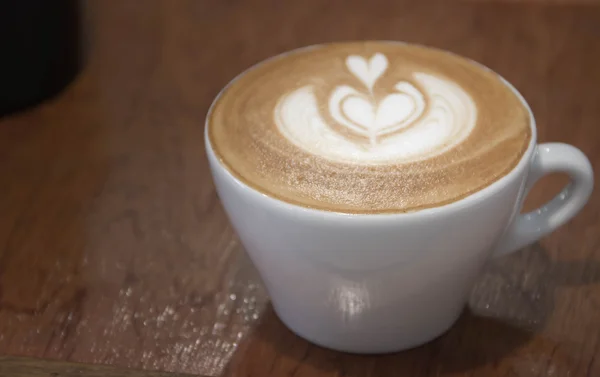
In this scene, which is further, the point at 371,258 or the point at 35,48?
the point at 35,48

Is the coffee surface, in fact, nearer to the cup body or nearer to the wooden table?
the cup body

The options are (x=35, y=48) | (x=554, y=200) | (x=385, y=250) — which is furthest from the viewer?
(x=35, y=48)

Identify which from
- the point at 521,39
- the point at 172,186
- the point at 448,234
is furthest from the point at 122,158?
the point at 521,39

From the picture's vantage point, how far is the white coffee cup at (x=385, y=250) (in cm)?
42

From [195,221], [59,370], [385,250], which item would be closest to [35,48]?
[195,221]

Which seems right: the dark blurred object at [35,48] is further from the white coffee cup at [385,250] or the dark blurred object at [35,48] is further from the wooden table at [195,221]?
the white coffee cup at [385,250]

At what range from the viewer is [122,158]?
71 centimetres

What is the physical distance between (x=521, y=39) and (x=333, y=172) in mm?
538

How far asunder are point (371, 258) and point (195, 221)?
238mm

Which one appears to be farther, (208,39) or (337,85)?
(208,39)

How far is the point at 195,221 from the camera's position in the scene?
631mm

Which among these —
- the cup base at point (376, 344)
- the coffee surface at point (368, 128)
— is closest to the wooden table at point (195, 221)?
the cup base at point (376, 344)

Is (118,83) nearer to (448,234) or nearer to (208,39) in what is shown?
(208,39)

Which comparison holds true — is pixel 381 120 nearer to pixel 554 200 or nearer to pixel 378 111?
pixel 378 111
